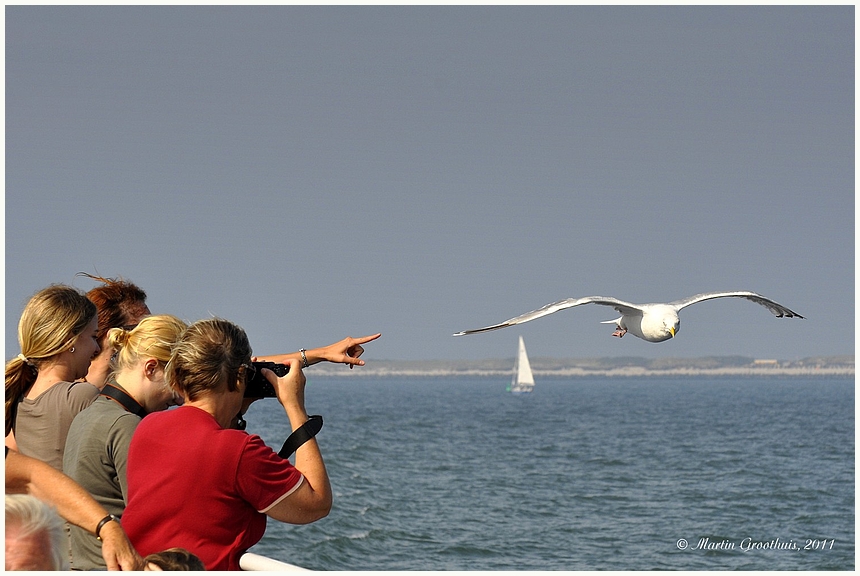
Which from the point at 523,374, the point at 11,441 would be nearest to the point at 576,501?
the point at 11,441

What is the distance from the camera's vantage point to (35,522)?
2.37 metres

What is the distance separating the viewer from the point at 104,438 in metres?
3.27

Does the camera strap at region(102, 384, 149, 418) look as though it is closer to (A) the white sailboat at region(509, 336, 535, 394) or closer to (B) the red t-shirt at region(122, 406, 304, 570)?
(B) the red t-shirt at region(122, 406, 304, 570)

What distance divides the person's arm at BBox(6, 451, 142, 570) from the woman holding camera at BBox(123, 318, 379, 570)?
0.69ft

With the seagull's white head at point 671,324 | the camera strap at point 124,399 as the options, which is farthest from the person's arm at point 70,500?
the seagull's white head at point 671,324

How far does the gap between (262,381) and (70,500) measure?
2.33 feet

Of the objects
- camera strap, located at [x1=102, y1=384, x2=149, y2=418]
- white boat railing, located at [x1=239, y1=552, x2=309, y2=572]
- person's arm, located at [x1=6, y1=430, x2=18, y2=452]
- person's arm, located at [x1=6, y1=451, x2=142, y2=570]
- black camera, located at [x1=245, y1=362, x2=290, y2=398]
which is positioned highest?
black camera, located at [x1=245, y1=362, x2=290, y2=398]

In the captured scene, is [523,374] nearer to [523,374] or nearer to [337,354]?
[523,374]

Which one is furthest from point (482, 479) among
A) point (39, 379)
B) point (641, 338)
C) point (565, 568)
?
point (39, 379)

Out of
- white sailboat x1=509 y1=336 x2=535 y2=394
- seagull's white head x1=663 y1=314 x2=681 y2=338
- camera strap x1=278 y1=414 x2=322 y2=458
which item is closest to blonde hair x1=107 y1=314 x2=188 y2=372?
camera strap x1=278 y1=414 x2=322 y2=458

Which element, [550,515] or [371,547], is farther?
[550,515]

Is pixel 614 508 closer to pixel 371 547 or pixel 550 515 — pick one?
pixel 550 515

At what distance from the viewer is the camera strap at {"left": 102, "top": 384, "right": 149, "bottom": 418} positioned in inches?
134

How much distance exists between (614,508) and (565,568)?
28.8ft
